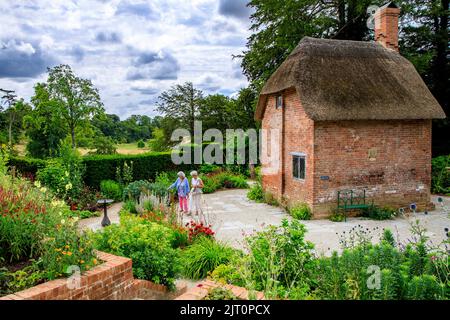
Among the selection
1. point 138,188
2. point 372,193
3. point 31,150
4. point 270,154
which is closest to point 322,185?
point 372,193

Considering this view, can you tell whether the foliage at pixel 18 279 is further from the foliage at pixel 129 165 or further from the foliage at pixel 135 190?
the foliage at pixel 129 165

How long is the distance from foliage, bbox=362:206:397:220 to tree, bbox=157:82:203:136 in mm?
24043

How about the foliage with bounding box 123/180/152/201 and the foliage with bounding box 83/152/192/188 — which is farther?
the foliage with bounding box 83/152/192/188

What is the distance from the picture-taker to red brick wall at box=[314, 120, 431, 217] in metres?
12.0

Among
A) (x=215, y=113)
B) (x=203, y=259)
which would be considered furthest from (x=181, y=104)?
(x=203, y=259)

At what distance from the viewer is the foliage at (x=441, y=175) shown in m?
17.4

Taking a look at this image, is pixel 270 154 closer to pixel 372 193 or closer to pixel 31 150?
pixel 372 193

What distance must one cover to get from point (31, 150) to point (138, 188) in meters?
12.3

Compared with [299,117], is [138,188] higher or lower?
lower

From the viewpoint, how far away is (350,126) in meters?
12.2

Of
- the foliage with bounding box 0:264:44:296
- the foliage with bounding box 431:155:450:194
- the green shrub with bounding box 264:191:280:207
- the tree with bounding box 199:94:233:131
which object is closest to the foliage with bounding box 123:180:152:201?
the green shrub with bounding box 264:191:280:207

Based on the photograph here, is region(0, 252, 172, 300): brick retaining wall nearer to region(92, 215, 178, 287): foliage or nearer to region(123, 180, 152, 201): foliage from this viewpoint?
region(92, 215, 178, 287): foliage

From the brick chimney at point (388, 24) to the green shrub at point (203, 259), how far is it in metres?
12.2

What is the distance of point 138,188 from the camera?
1338cm
